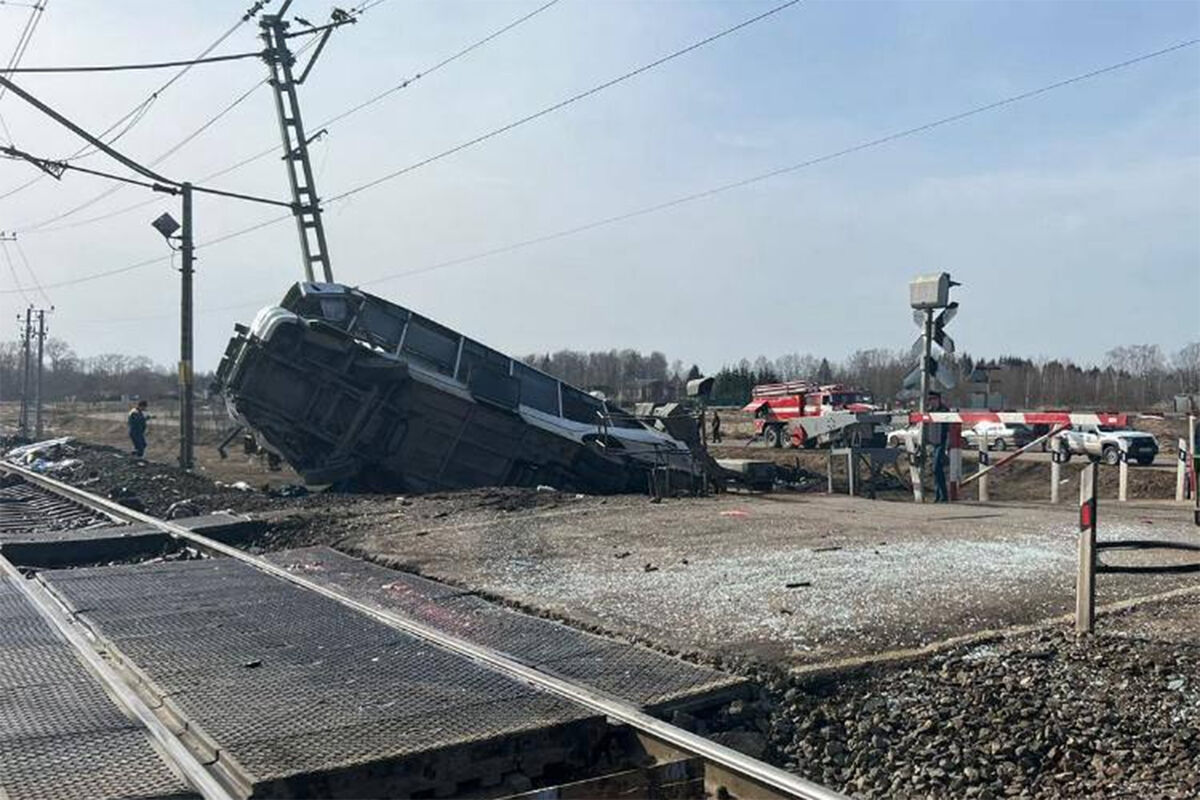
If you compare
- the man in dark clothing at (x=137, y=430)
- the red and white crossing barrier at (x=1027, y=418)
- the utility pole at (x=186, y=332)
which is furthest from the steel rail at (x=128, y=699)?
the man in dark clothing at (x=137, y=430)

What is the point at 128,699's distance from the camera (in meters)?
5.65

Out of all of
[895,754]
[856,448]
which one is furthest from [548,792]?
[856,448]

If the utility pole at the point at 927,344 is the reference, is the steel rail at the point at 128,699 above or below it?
below

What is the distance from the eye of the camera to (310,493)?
19.0 meters

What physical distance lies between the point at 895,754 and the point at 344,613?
4.36 meters

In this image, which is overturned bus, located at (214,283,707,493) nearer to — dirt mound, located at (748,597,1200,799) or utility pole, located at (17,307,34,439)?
dirt mound, located at (748,597,1200,799)

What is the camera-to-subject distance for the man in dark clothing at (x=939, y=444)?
1630cm

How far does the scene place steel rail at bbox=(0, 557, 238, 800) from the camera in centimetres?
445

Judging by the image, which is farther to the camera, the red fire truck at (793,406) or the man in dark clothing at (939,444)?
the red fire truck at (793,406)

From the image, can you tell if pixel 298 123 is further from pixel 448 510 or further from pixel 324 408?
pixel 448 510

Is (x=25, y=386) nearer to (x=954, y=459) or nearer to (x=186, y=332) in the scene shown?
(x=186, y=332)

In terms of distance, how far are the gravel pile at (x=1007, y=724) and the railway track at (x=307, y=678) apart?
624 mm

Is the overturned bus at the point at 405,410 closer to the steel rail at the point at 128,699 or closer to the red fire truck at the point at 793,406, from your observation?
the steel rail at the point at 128,699

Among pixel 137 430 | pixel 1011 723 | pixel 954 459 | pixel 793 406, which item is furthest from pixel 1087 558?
pixel 793 406
